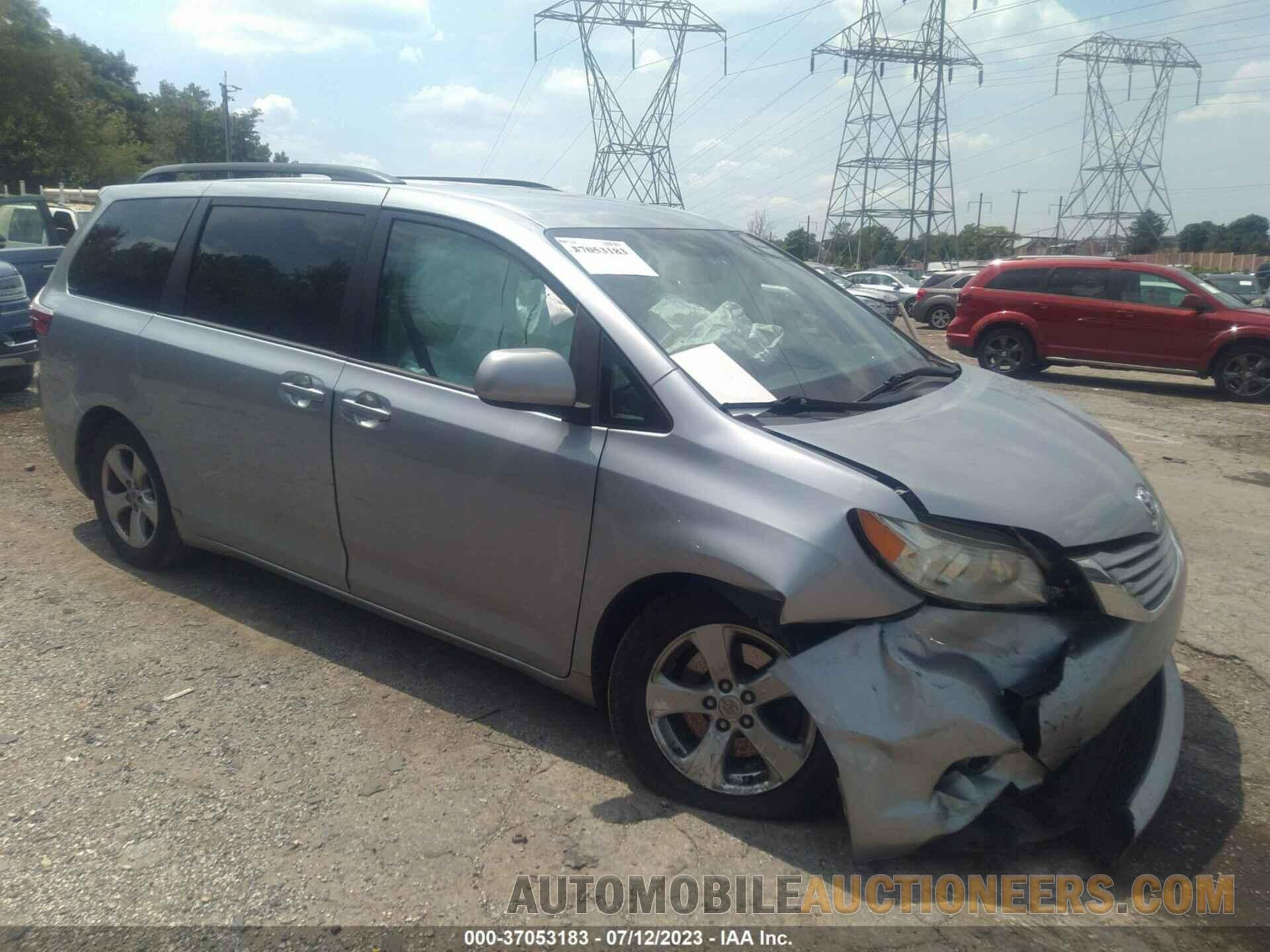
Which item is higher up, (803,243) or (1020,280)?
(803,243)

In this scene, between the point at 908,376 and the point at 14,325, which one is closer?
the point at 908,376

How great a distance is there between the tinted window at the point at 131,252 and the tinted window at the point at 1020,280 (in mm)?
12841

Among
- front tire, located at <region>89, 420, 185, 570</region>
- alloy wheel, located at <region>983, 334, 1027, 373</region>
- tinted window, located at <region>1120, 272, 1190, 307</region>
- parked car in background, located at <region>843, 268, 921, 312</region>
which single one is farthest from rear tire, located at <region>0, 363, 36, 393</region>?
parked car in background, located at <region>843, 268, 921, 312</region>

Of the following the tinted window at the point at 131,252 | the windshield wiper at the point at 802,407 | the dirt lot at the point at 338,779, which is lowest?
the dirt lot at the point at 338,779

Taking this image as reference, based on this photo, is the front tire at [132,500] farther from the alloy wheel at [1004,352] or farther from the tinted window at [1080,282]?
the tinted window at [1080,282]

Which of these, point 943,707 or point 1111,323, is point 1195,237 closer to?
point 1111,323

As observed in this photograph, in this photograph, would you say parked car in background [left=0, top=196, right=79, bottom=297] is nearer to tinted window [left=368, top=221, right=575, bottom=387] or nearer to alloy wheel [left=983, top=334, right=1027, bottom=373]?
tinted window [left=368, top=221, right=575, bottom=387]

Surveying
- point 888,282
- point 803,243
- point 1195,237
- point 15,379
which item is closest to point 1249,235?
point 1195,237

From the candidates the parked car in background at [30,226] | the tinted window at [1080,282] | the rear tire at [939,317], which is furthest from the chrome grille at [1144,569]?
the rear tire at [939,317]

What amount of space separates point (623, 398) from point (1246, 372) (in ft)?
41.8

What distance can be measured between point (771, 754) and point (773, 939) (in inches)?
19.3

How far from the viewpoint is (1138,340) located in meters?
13.8

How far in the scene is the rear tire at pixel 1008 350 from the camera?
579 inches

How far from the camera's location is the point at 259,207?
4.26 metres
